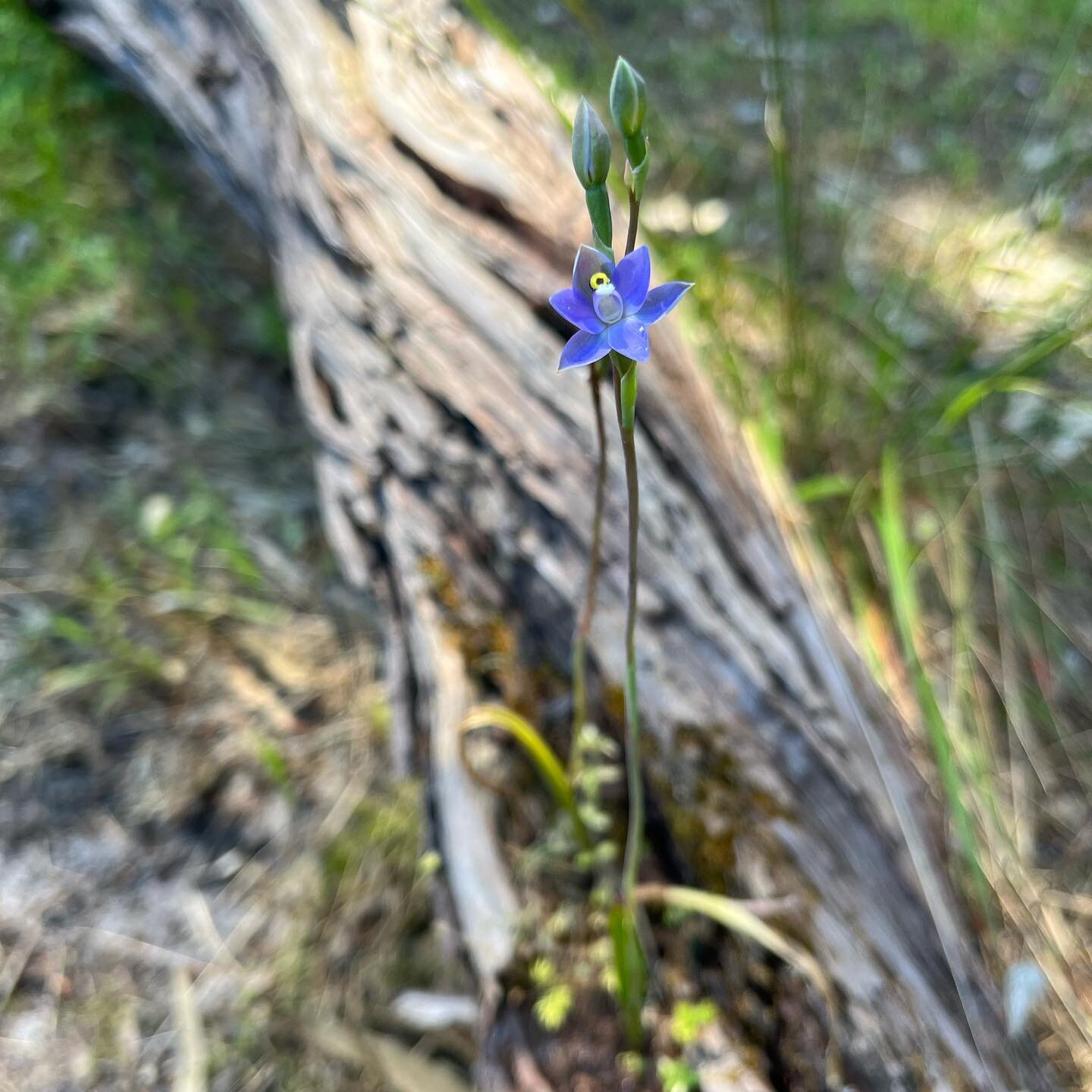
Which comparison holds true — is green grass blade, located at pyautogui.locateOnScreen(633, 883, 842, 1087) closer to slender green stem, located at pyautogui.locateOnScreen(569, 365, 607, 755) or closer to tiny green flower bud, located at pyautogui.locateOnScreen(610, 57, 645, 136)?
slender green stem, located at pyautogui.locateOnScreen(569, 365, 607, 755)

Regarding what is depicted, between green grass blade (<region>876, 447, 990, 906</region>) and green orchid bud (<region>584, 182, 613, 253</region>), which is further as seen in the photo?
green grass blade (<region>876, 447, 990, 906</region>)

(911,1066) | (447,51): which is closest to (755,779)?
(911,1066)

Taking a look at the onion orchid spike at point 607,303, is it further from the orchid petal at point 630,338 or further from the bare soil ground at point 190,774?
the bare soil ground at point 190,774

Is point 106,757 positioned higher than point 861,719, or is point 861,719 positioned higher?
point 861,719

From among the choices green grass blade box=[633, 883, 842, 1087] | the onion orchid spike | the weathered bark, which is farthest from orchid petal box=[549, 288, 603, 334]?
green grass blade box=[633, 883, 842, 1087]

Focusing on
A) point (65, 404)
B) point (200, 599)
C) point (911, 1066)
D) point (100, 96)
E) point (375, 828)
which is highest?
point (100, 96)

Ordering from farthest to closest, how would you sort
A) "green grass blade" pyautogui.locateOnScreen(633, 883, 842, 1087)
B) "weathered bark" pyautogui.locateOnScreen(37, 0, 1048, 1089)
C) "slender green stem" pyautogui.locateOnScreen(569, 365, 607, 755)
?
"weathered bark" pyautogui.locateOnScreen(37, 0, 1048, 1089), "green grass blade" pyautogui.locateOnScreen(633, 883, 842, 1087), "slender green stem" pyautogui.locateOnScreen(569, 365, 607, 755)

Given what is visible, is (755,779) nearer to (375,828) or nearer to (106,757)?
(375,828)
